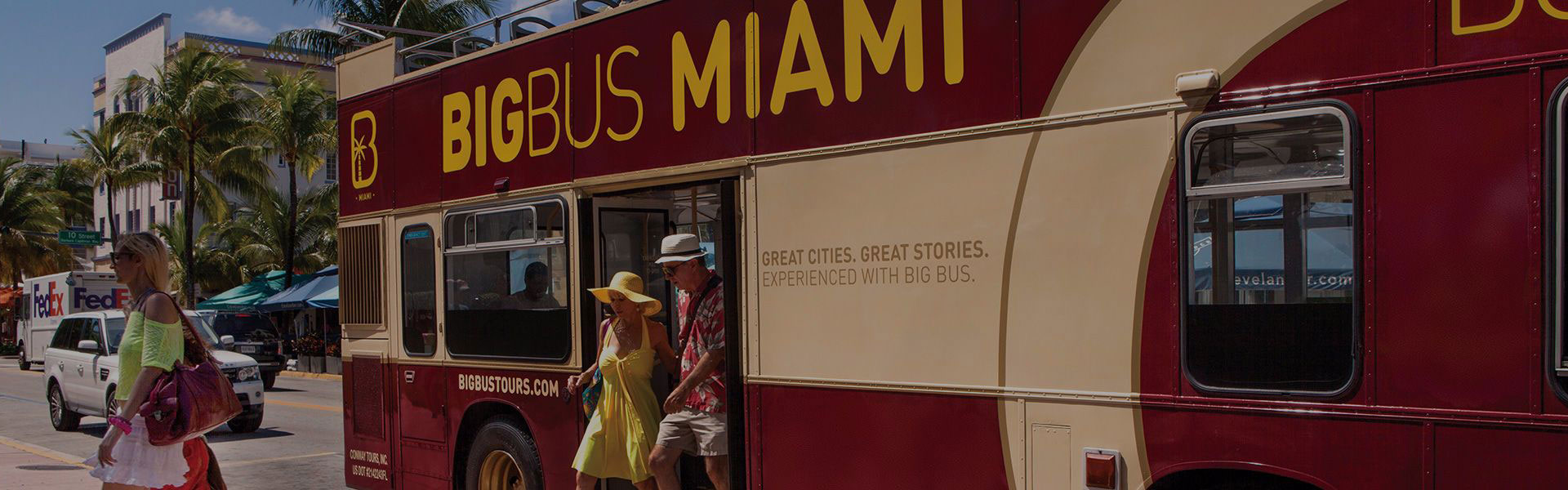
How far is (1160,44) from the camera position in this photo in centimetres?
430

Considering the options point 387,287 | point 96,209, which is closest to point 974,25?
point 387,287

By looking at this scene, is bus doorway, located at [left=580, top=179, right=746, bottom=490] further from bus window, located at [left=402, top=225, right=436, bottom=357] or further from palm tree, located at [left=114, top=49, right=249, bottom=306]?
palm tree, located at [left=114, top=49, right=249, bottom=306]

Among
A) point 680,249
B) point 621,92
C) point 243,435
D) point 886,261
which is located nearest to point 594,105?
point 621,92

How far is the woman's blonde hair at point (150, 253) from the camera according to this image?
5.65 metres

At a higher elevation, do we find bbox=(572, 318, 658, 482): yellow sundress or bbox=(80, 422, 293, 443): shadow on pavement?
bbox=(572, 318, 658, 482): yellow sundress

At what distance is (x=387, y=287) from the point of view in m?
8.22

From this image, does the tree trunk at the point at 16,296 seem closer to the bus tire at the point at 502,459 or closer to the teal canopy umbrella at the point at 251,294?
the teal canopy umbrella at the point at 251,294

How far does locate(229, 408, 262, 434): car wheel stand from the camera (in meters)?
16.0

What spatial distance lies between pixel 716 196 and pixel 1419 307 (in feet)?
14.0

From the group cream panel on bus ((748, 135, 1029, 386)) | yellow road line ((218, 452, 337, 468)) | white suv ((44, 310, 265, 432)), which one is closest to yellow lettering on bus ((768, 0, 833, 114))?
cream panel on bus ((748, 135, 1029, 386))

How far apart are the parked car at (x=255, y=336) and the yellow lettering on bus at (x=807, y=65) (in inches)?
894

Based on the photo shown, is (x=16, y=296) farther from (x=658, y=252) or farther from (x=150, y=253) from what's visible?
(x=150, y=253)

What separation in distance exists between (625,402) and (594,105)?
64.5 inches

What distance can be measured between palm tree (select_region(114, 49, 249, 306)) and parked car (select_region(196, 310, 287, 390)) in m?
5.15
